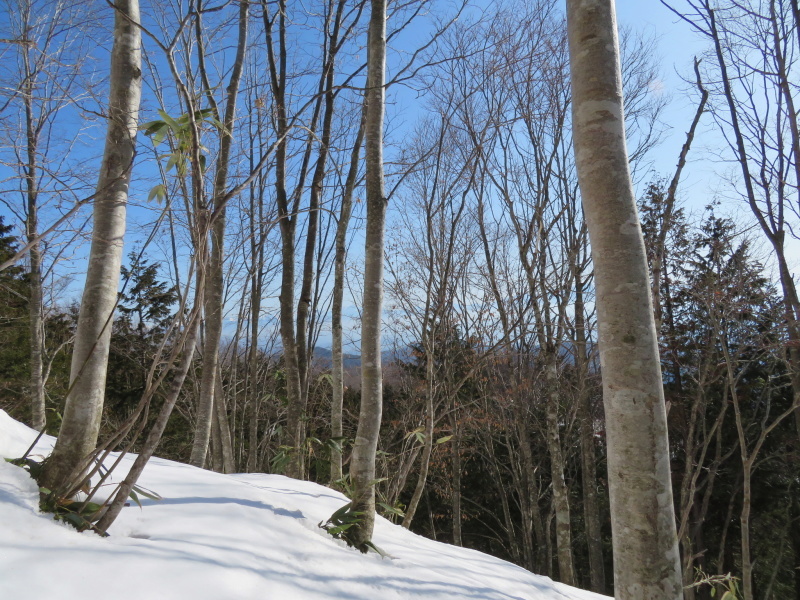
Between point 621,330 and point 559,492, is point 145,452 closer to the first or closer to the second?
point 621,330

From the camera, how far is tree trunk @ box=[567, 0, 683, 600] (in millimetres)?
1538

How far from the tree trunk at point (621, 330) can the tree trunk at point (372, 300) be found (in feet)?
4.56

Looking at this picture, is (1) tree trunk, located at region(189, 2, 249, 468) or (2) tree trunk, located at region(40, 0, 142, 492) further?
(1) tree trunk, located at region(189, 2, 249, 468)

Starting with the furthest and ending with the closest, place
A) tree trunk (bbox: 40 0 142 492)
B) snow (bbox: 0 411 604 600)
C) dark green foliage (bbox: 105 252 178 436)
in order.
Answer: dark green foliage (bbox: 105 252 178 436) → tree trunk (bbox: 40 0 142 492) → snow (bbox: 0 411 604 600)

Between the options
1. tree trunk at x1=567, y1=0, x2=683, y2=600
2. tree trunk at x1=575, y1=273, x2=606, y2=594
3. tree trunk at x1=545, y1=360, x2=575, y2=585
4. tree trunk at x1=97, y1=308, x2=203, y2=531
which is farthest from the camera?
tree trunk at x1=575, y1=273, x2=606, y2=594

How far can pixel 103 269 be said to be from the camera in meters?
2.08

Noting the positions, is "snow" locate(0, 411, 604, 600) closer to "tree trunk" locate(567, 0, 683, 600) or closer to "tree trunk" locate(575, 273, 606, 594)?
"tree trunk" locate(567, 0, 683, 600)

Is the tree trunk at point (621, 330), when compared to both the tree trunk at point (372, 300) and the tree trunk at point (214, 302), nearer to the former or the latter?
the tree trunk at point (372, 300)

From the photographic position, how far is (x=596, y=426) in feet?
37.0

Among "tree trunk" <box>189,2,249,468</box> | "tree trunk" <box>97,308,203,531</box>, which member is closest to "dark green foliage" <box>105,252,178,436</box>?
"tree trunk" <box>189,2,249,468</box>

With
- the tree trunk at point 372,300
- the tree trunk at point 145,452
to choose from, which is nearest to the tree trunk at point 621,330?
the tree trunk at point 372,300

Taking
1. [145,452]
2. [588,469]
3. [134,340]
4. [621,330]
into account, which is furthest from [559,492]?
[134,340]

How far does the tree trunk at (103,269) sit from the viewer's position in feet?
6.38

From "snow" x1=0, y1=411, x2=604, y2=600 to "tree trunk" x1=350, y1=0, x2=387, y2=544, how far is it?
1.06 ft
